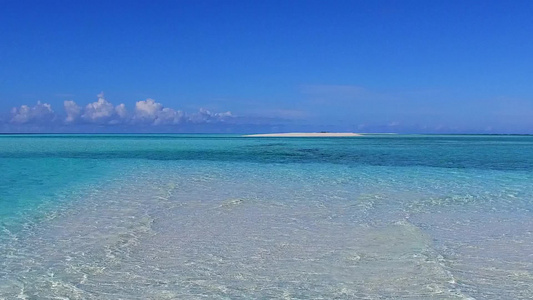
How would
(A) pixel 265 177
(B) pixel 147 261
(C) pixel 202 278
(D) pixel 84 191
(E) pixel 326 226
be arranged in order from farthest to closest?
1. (A) pixel 265 177
2. (D) pixel 84 191
3. (E) pixel 326 226
4. (B) pixel 147 261
5. (C) pixel 202 278

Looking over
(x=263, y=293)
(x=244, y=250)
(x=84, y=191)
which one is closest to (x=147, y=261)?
(x=244, y=250)

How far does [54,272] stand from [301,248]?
3.12 meters

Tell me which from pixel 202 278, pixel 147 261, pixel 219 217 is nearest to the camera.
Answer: pixel 202 278

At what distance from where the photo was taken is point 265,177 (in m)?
16.1

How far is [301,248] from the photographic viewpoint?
6.55m

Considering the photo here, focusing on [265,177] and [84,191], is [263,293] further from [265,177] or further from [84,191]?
[265,177]

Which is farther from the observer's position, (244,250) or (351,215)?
(351,215)

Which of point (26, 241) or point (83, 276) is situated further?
point (26, 241)

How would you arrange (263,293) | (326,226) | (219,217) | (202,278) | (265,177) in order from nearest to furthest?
(263,293) → (202,278) → (326,226) → (219,217) → (265,177)

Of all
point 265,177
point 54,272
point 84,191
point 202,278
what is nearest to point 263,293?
point 202,278

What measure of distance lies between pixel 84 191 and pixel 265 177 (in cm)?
605

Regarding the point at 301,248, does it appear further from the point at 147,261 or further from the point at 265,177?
the point at 265,177

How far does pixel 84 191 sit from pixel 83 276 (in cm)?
751

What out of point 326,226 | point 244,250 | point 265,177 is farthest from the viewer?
point 265,177
